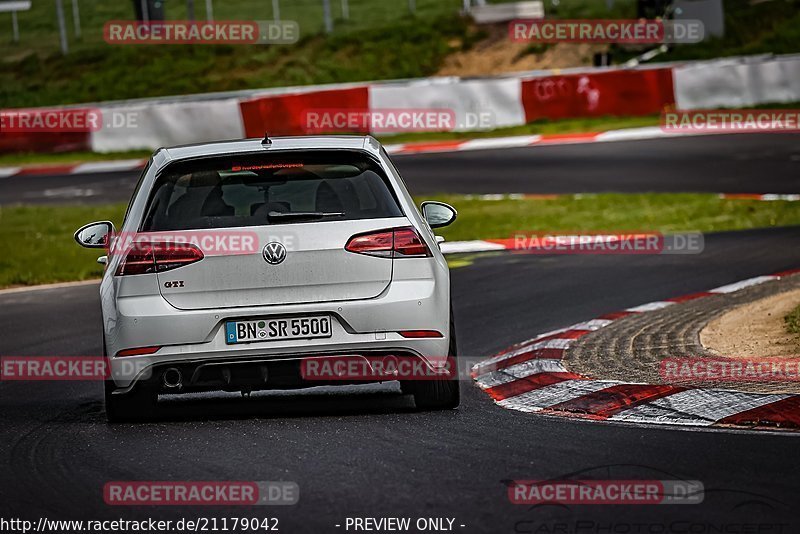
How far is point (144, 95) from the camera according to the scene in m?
43.5

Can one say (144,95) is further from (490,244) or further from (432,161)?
(490,244)

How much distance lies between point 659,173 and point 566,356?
44.5ft

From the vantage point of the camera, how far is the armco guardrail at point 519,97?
1181 inches

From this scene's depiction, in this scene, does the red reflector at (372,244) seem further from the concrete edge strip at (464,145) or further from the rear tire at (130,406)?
the concrete edge strip at (464,145)

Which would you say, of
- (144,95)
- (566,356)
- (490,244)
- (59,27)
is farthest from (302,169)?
(59,27)

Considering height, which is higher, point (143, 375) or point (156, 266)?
point (156, 266)

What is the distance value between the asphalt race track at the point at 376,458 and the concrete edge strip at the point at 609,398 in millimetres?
198

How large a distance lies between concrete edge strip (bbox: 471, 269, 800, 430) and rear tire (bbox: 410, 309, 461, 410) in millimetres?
305
